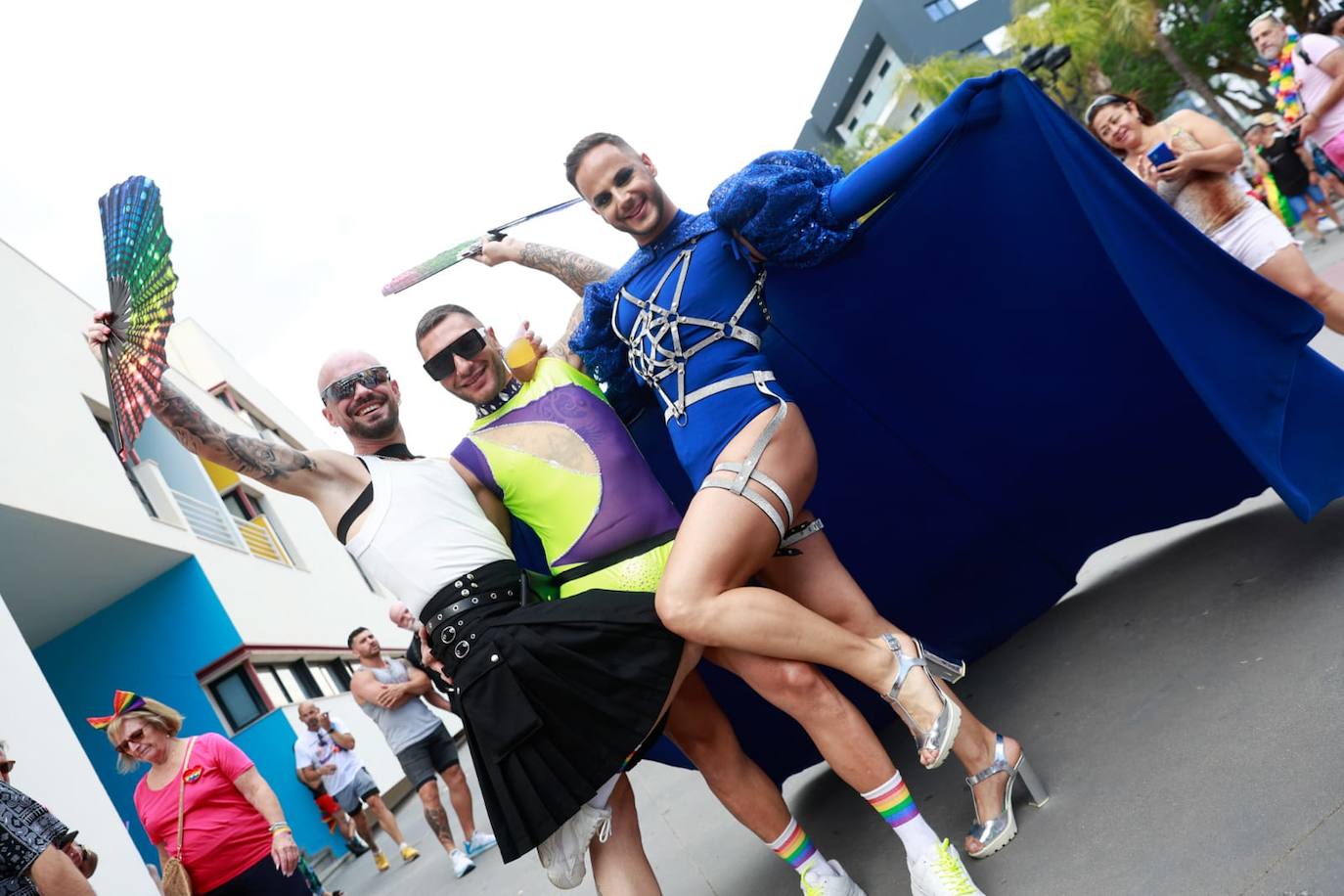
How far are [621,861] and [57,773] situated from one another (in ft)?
16.3

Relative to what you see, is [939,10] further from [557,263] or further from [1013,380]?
[557,263]

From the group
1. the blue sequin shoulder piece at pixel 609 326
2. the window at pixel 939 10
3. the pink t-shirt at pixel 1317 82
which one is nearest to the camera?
the blue sequin shoulder piece at pixel 609 326

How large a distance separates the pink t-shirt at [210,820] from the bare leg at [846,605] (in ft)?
9.05

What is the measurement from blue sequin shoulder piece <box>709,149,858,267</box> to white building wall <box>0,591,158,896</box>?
5.47 meters

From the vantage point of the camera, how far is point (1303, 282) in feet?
12.7

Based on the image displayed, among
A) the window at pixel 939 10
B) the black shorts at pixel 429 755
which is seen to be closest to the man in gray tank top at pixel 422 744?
the black shorts at pixel 429 755

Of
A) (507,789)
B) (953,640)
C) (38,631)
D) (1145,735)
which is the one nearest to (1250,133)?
(953,640)

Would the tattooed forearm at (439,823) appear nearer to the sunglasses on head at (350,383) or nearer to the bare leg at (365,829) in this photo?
the bare leg at (365,829)

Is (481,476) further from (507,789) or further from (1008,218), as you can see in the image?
(1008,218)

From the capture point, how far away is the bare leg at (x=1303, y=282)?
386cm

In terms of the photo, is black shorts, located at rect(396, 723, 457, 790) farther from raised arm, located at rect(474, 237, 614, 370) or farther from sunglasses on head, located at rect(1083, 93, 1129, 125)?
sunglasses on head, located at rect(1083, 93, 1129, 125)

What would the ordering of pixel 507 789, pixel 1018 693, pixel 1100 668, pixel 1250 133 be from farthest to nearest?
1. pixel 1250 133
2. pixel 1018 693
3. pixel 1100 668
4. pixel 507 789

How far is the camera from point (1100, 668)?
340 cm

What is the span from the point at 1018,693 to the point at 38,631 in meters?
12.3
